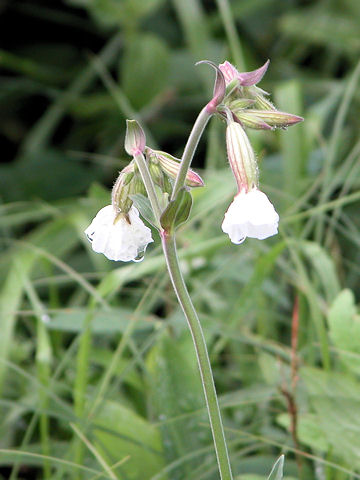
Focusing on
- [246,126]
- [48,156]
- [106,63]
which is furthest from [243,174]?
[106,63]

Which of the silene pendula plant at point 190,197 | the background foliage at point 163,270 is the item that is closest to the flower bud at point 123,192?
the silene pendula plant at point 190,197

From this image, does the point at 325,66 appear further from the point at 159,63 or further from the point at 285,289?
the point at 285,289

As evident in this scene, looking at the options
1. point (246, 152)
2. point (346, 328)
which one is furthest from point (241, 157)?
point (346, 328)

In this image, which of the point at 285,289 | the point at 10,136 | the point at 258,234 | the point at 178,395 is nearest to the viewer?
the point at 258,234

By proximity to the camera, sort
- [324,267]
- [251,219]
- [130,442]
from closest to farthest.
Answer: [251,219] < [130,442] < [324,267]

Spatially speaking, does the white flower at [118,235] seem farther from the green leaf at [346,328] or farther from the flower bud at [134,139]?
the green leaf at [346,328]

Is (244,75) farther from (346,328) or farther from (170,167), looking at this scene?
(346,328)

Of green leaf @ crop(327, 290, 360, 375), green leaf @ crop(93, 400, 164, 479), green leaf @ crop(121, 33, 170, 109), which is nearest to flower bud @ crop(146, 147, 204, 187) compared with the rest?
green leaf @ crop(327, 290, 360, 375)
